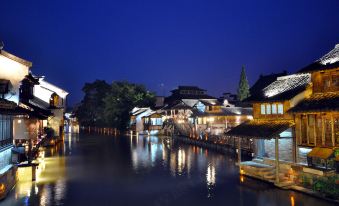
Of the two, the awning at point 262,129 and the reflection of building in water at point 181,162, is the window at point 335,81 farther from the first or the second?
the reflection of building in water at point 181,162

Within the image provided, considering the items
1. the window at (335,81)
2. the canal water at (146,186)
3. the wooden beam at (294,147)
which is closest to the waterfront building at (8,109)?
the canal water at (146,186)

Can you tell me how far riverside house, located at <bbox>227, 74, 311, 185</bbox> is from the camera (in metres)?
23.2

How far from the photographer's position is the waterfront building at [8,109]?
60.4 ft

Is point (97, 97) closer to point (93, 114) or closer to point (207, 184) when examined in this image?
point (93, 114)

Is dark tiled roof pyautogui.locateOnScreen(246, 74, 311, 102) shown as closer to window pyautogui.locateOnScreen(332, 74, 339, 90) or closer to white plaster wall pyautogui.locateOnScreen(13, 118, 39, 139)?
window pyautogui.locateOnScreen(332, 74, 339, 90)

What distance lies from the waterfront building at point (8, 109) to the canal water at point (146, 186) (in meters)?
1.18

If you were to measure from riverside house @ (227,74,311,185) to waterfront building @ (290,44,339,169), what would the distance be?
0.88 metres

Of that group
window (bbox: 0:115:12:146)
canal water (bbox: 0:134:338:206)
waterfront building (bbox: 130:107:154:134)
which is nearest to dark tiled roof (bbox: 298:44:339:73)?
canal water (bbox: 0:134:338:206)

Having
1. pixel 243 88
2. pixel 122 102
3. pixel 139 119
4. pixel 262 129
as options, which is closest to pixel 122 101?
pixel 122 102

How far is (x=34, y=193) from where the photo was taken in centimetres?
2041

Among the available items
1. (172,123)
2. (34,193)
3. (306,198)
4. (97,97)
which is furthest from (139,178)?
(97,97)

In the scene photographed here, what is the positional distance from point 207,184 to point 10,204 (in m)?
13.3

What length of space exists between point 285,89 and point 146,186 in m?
14.4

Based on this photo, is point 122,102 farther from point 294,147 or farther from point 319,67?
point 319,67
